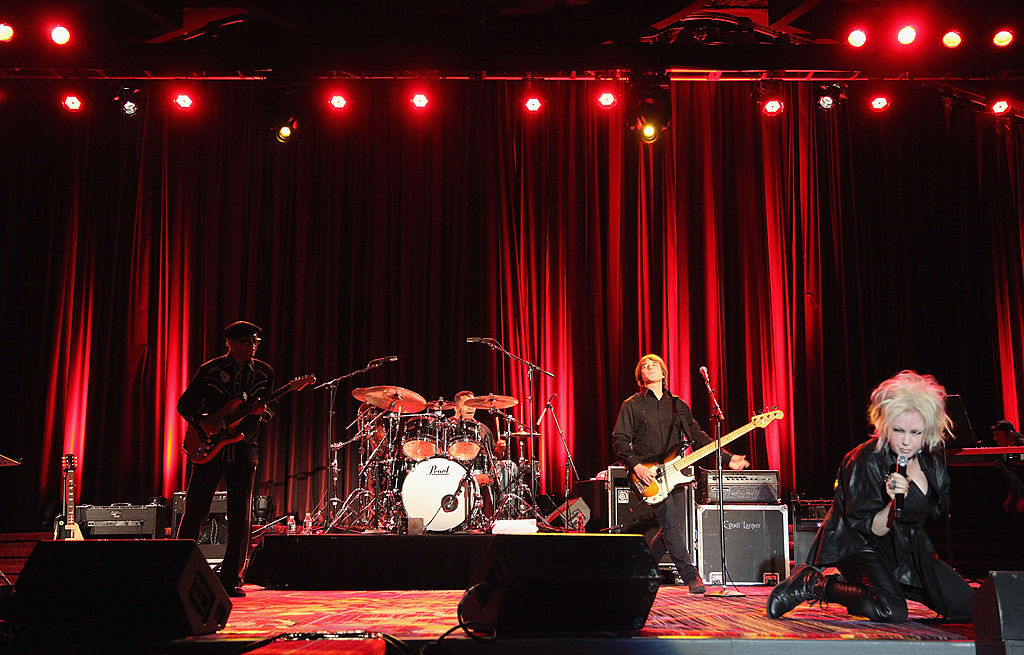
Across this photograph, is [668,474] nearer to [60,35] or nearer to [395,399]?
[395,399]

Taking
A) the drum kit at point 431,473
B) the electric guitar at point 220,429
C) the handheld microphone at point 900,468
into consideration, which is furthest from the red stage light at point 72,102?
the handheld microphone at point 900,468

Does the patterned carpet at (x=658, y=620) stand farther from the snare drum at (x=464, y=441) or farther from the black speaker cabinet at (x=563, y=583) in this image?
the snare drum at (x=464, y=441)

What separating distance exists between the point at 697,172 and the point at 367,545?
5.69 meters

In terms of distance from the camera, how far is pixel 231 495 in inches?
212

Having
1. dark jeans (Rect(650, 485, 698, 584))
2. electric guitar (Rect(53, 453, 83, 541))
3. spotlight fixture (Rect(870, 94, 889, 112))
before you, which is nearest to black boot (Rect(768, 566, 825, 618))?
dark jeans (Rect(650, 485, 698, 584))

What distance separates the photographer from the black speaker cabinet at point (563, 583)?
11.2ft

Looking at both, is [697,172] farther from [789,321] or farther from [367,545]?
[367,545]

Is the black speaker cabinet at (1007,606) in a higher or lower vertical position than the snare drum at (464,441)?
lower

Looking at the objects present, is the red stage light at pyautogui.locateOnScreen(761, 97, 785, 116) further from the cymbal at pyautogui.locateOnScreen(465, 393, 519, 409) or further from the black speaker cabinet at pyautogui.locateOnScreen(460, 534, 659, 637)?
the black speaker cabinet at pyautogui.locateOnScreen(460, 534, 659, 637)

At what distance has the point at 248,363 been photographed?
556 cm

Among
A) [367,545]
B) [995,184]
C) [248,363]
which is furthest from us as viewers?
[995,184]

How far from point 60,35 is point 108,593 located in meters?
5.57

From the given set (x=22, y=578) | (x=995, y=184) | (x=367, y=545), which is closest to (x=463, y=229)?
(x=367, y=545)

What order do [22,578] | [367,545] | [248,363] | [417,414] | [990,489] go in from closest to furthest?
[22,578], [248,363], [367,545], [417,414], [990,489]
